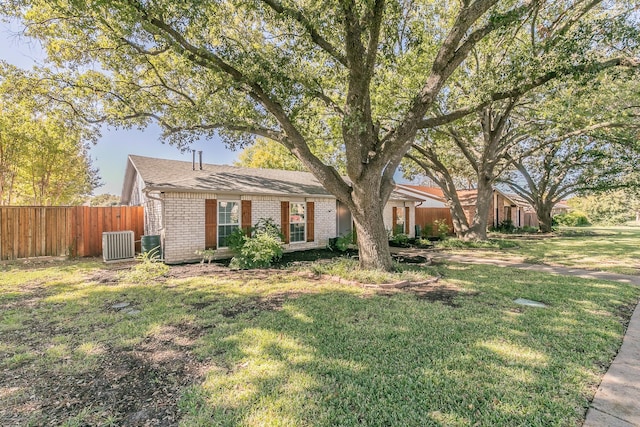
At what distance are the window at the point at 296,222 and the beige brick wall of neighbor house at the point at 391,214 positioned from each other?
5253mm

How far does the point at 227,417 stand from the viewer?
2.36m

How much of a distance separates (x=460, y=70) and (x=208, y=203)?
417 inches

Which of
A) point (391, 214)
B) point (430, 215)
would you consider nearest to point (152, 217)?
point (391, 214)

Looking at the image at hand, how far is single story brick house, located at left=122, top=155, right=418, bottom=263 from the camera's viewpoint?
30.1ft

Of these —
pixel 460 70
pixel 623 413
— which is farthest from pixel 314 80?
pixel 623 413

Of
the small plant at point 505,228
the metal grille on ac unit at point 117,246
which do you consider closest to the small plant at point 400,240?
the metal grille on ac unit at point 117,246

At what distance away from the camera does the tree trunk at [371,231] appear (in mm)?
7334

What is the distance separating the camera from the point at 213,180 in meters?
10.7

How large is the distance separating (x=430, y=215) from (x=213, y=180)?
1487cm

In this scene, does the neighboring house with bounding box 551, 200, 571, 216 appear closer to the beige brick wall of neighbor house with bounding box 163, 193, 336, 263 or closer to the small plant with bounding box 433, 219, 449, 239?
the small plant with bounding box 433, 219, 449, 239

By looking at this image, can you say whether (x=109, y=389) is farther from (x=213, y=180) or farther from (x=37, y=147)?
(x=37, y=147)

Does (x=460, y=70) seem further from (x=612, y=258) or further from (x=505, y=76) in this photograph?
(x=612, y=258)

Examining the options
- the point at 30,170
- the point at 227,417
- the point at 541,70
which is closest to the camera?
the point at 227,417

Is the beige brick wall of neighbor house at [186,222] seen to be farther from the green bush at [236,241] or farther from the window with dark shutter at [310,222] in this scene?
the window with dark shutter at [310,222]
